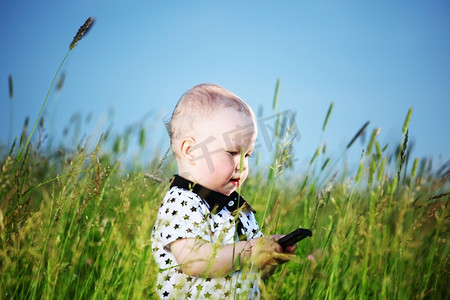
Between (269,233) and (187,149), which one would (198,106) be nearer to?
(187,149)

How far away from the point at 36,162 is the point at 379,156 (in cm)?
166

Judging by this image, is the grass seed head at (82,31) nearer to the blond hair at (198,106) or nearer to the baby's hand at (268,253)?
the blond hair at (198,106)

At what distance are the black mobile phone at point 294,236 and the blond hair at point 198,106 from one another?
0.61m

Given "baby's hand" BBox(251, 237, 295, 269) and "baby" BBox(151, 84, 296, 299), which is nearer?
"baby's hand" BBox(251, 237, 295, 269)

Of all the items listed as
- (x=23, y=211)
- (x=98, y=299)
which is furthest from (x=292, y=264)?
(x=23, y=211)

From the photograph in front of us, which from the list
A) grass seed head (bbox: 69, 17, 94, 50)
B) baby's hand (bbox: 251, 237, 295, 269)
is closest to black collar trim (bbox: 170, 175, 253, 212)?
baby's hand (bbox: 251, 237, 295, 269)

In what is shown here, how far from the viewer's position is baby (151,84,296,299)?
56.4 inches

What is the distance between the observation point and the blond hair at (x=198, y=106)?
170cm

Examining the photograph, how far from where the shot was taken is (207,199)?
5.39 feet

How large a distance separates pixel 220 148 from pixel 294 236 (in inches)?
20.3

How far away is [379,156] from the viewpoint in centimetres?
145

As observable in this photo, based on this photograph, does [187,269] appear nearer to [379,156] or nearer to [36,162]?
[379,156]

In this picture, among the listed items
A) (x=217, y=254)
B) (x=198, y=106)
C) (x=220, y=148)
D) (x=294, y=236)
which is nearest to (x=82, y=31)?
(x=198, y=106)

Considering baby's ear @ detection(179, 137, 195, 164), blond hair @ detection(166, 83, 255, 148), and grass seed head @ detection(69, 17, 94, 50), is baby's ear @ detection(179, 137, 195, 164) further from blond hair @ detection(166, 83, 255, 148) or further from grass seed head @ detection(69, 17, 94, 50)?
grass seed head @ detection(69, 17, 94, 50)
